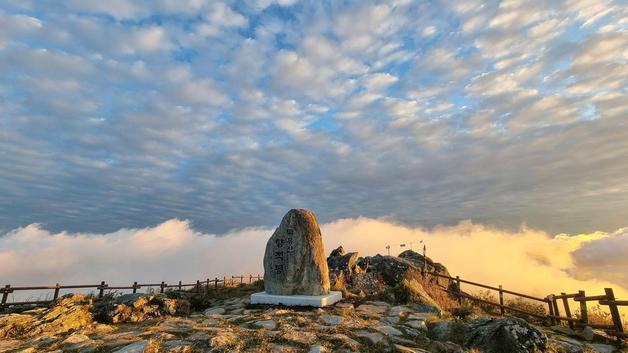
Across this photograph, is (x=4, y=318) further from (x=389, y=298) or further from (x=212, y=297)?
(x=389, y=298)

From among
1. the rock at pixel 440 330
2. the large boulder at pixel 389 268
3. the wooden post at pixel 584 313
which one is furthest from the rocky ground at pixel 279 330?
the large boulder at pixel 389 268

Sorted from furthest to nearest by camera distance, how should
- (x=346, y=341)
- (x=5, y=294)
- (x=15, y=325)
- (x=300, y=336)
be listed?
(x=5, y=294) < (x=15, y=325) < (x=300, y=336) < (x=346, y=341)

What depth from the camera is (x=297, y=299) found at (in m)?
11.2

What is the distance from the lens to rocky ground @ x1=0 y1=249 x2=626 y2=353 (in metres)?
6.64

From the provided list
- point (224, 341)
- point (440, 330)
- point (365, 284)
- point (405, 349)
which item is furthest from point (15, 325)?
point (365, 284)

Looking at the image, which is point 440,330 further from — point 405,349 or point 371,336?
point 405,349

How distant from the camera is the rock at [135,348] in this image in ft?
19.8

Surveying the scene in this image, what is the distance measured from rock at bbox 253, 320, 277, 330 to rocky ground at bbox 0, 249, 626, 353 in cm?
2

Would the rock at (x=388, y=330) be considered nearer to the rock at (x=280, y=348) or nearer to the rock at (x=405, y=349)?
the rock at (x=405, y=349)

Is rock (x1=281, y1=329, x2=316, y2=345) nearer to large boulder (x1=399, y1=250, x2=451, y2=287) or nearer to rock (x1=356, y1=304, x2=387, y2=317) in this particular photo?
rock (x1=356, y1=304, x2=387, y2=317)

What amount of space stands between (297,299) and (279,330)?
364 centimetres

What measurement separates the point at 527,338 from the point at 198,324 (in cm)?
753

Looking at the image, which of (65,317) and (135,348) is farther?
(65,317)

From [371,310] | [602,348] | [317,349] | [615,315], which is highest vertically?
[317,349]
